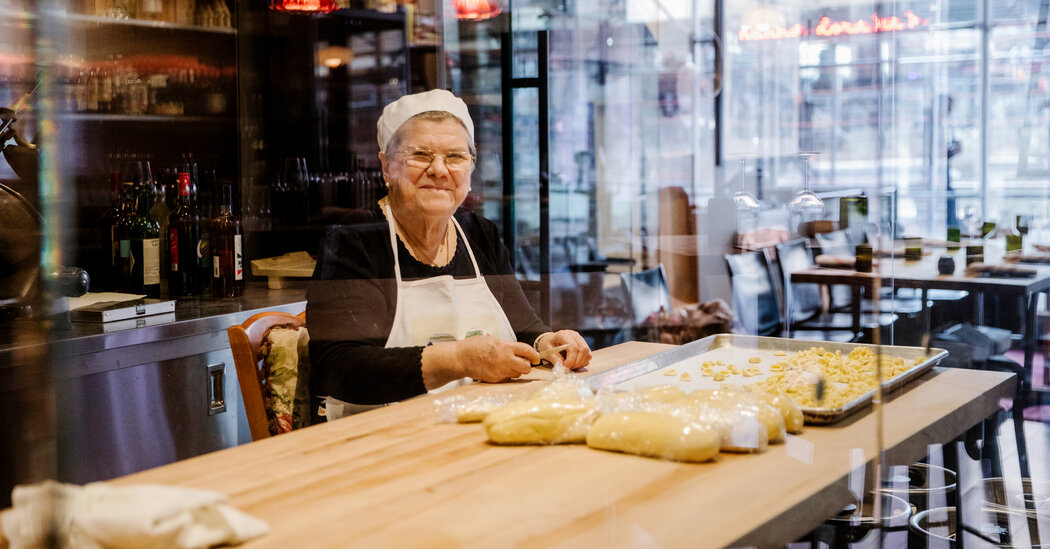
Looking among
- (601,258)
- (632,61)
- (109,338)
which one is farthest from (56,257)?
(601,258)

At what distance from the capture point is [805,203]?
104 cm

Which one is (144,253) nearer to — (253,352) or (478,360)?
(253,352)

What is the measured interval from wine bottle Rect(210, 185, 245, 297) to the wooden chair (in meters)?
0.05

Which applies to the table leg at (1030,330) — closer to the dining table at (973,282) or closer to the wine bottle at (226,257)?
the dining table at (973,282)

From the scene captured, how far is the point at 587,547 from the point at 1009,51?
104 centimetres

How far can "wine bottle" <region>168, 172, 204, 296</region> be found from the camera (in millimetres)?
824

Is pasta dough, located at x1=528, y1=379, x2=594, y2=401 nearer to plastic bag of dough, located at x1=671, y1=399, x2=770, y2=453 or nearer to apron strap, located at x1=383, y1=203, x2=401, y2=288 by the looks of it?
plastic bag of dough, located at x1=671, y1=399, x2=770, y2=453

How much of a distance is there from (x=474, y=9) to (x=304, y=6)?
264mm

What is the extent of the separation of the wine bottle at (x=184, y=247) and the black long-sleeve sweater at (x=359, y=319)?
0.25 meters

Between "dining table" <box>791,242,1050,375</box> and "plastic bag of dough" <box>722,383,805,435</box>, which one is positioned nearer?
"plastic bag of dough" <box>722,383,805,435</box>

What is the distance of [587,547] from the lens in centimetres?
57

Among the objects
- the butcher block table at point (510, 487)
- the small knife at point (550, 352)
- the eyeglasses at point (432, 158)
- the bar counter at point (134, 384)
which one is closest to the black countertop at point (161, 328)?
the bar counter at point (134, 384)

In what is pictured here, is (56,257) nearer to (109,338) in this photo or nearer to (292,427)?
(109,338)

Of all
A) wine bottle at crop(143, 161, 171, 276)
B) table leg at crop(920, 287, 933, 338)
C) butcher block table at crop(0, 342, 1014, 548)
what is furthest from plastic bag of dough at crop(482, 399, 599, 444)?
table leg at crop(920, 287, 933, 338)
